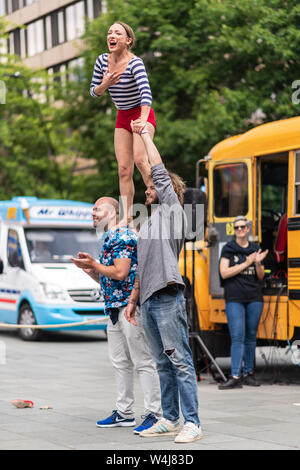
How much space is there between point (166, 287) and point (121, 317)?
27.8 inches

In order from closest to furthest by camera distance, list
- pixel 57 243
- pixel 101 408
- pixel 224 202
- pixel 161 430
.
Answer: pixel 161 430, pixel 101 408, pixel 224 202, pixel 57 243

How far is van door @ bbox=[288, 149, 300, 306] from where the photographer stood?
10555mm

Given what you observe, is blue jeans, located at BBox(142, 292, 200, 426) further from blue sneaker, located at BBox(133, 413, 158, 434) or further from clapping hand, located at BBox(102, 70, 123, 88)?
clapping hand, located at BBox(102, 70, 123, 88)

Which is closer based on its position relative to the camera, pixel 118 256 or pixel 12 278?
pixel 118 256

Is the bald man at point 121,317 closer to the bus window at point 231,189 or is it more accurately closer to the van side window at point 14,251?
the bus window at point 231,189

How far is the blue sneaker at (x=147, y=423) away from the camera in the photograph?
23.4ft

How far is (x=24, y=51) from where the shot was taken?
38.4m

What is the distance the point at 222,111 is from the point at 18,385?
43.0 feet

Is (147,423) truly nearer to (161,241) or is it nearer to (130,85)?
(161,241)

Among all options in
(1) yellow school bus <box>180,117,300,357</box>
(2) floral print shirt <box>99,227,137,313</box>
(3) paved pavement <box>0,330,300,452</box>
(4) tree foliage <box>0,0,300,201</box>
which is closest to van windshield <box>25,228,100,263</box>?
(3) paved pavement <box>0,330,300,452</box>

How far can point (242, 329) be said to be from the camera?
10.5 metres

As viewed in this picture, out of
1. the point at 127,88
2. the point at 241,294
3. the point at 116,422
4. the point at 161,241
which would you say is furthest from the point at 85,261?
the point at 241,294

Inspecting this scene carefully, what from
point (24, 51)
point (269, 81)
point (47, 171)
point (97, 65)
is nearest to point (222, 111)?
point (269, 81)

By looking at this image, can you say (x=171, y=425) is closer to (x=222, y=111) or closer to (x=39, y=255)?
(x=39, y=255)
